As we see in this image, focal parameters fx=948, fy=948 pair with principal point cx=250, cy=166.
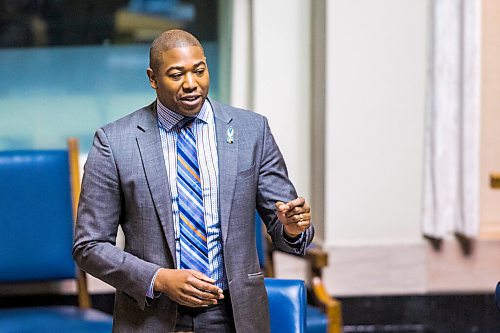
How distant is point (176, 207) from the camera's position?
2.15m

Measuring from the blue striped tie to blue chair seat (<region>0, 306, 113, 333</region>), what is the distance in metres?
1.30

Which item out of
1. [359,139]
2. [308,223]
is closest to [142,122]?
[308,223]

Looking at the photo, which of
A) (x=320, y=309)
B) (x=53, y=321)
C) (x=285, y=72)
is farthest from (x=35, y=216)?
(x=285, y=72)

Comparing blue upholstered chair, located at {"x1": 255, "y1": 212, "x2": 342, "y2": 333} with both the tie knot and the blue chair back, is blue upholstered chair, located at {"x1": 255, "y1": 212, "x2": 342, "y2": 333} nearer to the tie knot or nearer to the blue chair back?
the blue chair back

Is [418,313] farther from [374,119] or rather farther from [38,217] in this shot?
[38,217]

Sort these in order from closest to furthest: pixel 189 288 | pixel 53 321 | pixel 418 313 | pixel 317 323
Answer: pixel 189 288 → pixel 317 323 → pixel 53 321 → pixel 418 313

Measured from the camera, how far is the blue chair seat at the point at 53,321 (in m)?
3.40

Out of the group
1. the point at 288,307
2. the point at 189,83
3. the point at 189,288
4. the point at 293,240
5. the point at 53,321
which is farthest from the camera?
the point at 53,321

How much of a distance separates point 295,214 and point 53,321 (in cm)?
172

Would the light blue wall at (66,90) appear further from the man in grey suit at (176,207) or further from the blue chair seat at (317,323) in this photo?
the man in grey suit at (176,207)

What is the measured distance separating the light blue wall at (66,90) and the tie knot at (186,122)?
2.17 meters

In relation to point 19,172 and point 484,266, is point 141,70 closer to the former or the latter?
point 19,172

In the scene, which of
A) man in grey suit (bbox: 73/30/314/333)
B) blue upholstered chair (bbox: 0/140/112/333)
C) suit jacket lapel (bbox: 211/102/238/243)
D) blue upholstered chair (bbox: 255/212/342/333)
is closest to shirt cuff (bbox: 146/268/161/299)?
man in grey suit (bbox: 73/30/314/333)

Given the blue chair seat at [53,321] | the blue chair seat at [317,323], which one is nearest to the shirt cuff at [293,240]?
the blue chair seat at [317,323]
